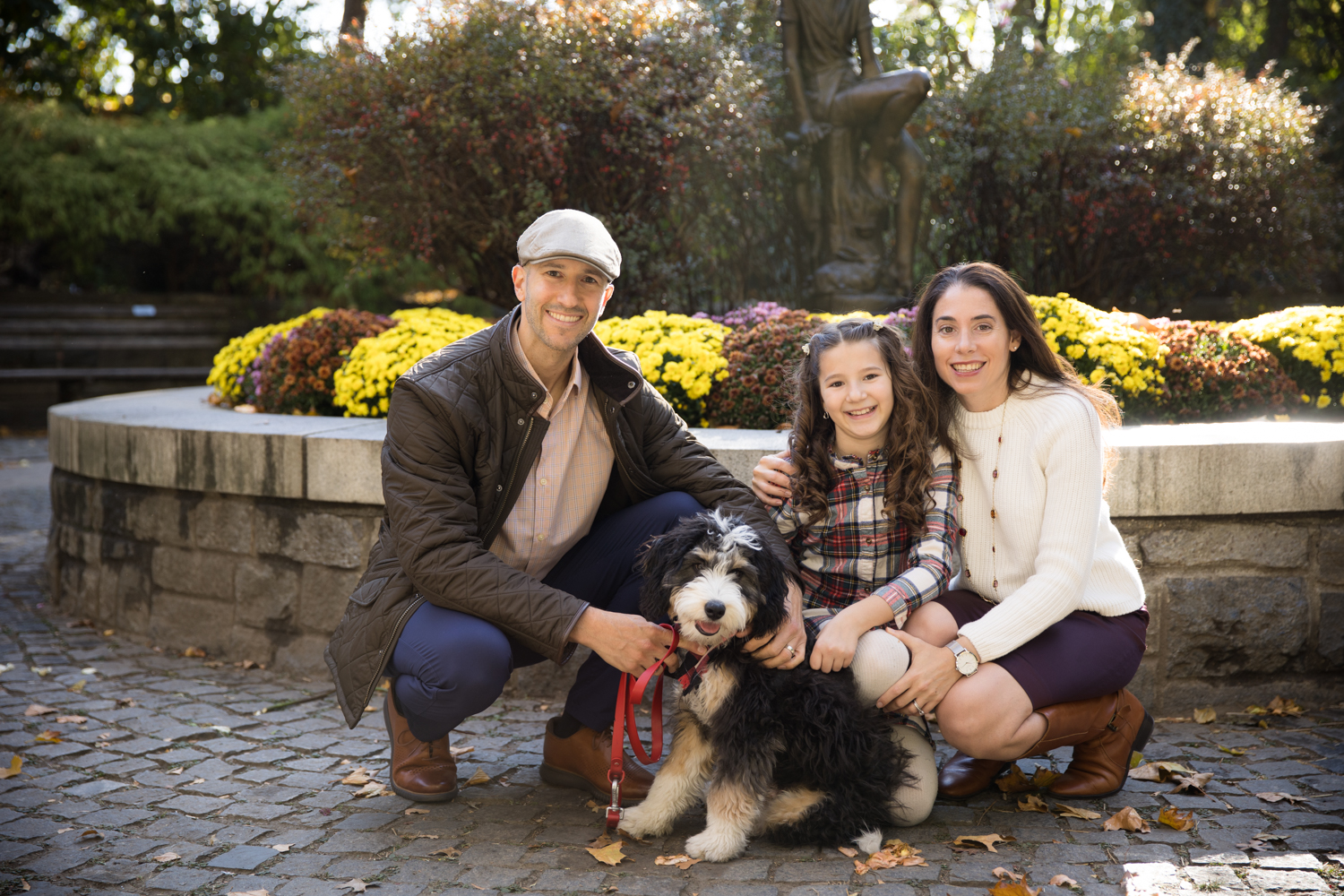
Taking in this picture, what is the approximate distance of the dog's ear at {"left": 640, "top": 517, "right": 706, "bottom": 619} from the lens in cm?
248

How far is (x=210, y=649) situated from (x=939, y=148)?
685 cm

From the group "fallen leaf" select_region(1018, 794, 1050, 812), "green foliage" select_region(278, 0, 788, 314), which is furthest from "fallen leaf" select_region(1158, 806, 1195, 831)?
"green foliage" select_region(278, 0, 788, 314)

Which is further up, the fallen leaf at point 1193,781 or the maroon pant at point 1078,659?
the maroon pant at point 1078,659

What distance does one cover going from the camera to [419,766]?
303 centimetres

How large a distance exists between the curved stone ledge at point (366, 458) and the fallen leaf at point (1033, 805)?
4.05 feet

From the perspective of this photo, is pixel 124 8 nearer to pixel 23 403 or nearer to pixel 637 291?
pixel 23 403

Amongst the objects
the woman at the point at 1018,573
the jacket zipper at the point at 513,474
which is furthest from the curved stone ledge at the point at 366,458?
the jacket zipper at the point at 513,474

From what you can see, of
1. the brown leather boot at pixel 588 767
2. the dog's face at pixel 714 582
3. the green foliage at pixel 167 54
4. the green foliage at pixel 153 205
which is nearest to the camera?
the dog's face at pixel 714 582

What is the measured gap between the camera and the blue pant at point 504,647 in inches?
109

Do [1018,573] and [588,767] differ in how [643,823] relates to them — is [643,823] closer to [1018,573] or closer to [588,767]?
[588,767]

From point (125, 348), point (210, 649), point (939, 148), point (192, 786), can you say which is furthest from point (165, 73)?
point (192, 786)

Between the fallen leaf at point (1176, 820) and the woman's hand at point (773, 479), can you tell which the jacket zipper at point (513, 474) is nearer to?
the woman's hand at point (773, 479)

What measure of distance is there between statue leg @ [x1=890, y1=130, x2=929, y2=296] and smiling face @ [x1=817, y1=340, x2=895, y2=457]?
179 inches

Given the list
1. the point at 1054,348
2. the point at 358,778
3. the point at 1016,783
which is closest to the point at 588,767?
the point at 358,778
